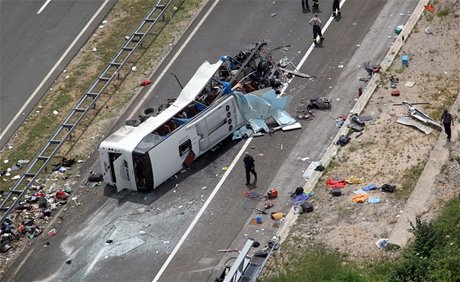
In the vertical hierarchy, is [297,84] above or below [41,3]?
below

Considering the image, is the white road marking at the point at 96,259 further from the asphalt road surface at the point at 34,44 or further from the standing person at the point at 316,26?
the standing person at the point at 316,26

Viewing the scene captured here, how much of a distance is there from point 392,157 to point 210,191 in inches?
224

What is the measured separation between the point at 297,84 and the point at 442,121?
6060 mm

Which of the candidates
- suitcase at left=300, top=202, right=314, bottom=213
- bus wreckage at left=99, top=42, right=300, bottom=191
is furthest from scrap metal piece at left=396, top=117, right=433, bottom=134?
suitcase at left=300, top=202, right=314, bottom=213

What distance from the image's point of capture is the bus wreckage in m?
34.0

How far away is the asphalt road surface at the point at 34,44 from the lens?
40.1 m

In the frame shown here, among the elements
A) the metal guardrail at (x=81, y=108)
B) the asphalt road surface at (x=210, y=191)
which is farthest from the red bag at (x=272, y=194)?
the metal guardrail at (x=81, y=108)

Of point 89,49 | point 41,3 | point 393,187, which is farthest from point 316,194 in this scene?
point 41,3

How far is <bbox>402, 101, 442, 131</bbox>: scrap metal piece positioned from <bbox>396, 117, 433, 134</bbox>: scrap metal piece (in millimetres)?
158

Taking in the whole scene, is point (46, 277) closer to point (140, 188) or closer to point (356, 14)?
point (140, 188)

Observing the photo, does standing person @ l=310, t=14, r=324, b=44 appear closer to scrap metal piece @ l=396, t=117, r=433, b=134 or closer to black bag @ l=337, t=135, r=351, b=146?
scrap metal piece @ l=396, t=117, r=433, b=134

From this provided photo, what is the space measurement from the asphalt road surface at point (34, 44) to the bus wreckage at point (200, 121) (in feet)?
20.7

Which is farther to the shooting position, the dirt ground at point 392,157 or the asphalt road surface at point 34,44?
the asphalt road surface at point 34,44

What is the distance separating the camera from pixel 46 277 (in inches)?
1262
